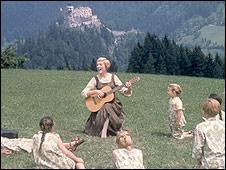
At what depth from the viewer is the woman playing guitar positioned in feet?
50.9

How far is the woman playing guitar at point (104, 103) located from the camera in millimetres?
15523

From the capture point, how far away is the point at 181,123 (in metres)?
15.8

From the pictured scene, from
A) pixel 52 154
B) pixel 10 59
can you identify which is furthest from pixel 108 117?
pixel 10 59

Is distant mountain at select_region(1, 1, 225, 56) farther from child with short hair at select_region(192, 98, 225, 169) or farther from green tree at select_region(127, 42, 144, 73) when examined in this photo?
child with short hair at select_region(192, 98, 225, 169)

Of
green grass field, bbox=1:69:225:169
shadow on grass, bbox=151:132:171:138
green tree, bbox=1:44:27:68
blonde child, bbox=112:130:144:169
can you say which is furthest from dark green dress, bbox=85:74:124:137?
green tree, bbox=1:44:27:68

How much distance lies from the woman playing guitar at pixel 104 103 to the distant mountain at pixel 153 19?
155 ft

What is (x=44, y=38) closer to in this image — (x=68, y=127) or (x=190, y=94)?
(x=190, y=94)

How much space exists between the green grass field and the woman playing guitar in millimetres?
348

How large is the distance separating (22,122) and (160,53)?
3953cm

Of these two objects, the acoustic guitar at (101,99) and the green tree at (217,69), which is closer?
the acoustic guitar at (101,99)

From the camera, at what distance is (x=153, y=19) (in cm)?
8069

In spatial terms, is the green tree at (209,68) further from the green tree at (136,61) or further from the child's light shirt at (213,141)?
the child's light shirt at (213,141)

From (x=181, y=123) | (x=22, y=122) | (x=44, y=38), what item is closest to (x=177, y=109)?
(x=181, y=123)

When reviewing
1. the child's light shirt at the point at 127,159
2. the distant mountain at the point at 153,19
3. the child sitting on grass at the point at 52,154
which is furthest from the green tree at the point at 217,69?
the child's light shirt at the point at 127,159
